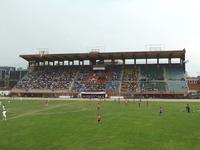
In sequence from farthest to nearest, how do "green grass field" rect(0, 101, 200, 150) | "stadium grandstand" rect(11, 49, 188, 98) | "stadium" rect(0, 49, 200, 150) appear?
"stadium grandstand" rect(11, 49, 188, 98) → "stadium" rect(0, 49, 200, 150) → "green grass field" rect(0, 101, 200, 150)

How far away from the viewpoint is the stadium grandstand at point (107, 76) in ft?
380

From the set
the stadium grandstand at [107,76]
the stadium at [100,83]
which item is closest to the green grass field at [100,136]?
the stadium at [100,83]

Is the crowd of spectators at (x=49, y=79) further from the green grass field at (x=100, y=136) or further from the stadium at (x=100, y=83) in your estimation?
the green grass field at (x=100, y=136)

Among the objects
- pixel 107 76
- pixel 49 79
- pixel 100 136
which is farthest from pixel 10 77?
pixel 100 136

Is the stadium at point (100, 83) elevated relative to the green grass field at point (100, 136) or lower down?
elevated

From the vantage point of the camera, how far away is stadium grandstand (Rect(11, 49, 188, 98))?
380 feet

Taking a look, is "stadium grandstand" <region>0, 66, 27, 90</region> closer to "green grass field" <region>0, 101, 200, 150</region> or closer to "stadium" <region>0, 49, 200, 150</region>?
"stadium" <region>0, 49, 200, 150</region>

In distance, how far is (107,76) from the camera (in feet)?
418

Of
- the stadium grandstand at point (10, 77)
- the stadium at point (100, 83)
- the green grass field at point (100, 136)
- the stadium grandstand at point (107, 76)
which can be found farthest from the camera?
the stadium grandstand at point (10, 77)

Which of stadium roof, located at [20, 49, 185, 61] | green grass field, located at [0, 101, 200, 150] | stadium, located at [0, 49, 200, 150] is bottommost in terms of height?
green grass field, located at [0, 101, 200, 150]

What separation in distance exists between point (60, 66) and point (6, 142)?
365 ft

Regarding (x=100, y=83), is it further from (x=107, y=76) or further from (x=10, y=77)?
(x=10, y=77)

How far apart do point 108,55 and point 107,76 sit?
8039 millimetres

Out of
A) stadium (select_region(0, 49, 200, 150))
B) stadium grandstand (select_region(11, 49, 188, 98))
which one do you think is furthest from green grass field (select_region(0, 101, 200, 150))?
stadium grandstand (select_region(11, 49, 188, 98))
